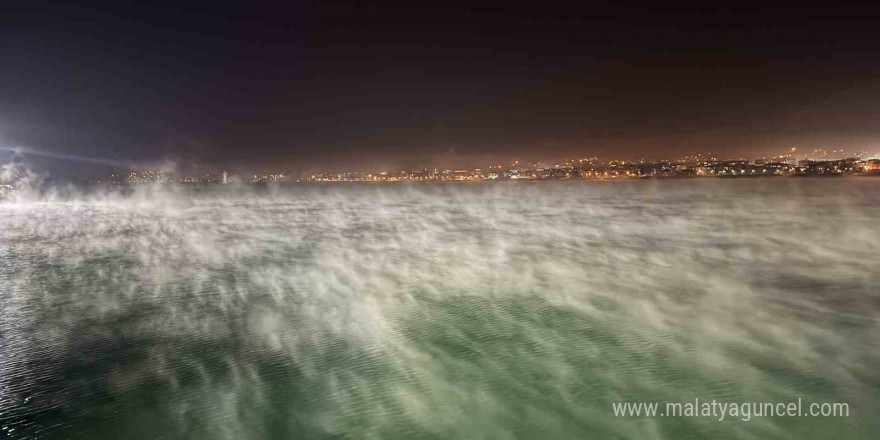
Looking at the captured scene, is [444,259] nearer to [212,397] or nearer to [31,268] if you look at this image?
[212,397]

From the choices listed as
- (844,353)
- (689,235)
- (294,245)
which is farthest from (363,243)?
(844,353)

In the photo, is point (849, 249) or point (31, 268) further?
point (849, 249)

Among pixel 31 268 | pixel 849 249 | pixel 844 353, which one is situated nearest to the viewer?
pixel 844 353

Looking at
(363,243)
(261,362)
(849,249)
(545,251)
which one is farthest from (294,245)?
(849,249)

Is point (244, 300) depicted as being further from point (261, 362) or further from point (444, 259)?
point (444, 259)

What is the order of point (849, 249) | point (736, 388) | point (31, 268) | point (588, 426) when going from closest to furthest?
point (588, 426)
point (736, 388)
point (31, 268)
point (849, 249)

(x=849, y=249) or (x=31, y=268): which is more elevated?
(x=31, y=268)
